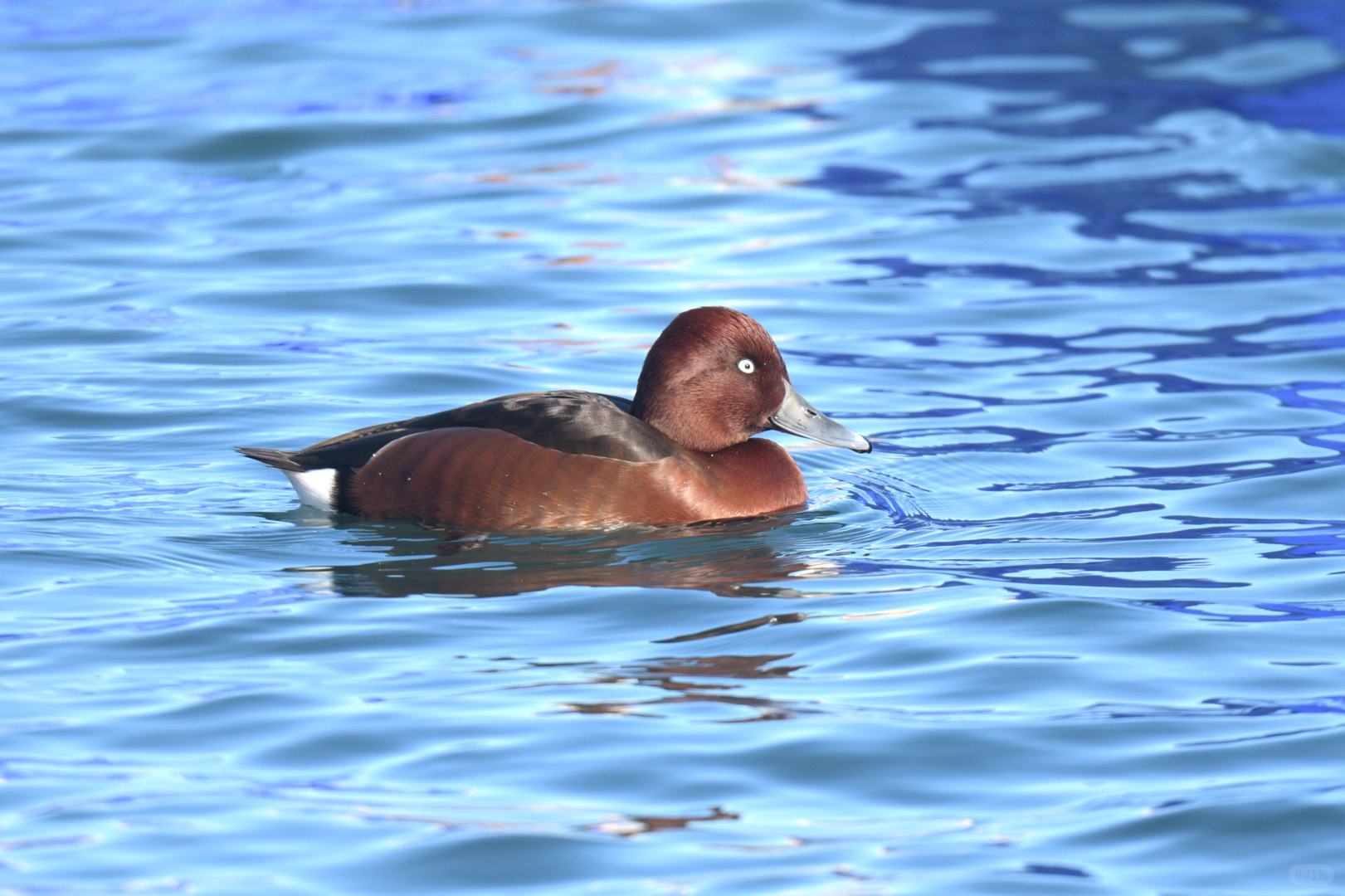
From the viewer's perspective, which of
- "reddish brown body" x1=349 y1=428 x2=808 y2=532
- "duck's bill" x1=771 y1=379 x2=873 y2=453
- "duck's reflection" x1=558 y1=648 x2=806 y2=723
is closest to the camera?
"duck's reflection" x1=558 y1=648 x2=806 y2=723

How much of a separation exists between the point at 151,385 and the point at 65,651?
11.9 feet

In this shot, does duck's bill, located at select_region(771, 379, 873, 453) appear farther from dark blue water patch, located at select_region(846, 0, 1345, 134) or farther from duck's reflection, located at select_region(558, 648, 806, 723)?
dark blue water patch, located at select_region(846, 0, 1345, 134)

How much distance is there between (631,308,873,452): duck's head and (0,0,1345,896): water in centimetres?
47

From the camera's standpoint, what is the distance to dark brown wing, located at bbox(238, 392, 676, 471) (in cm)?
664

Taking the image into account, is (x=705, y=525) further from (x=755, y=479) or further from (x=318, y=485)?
(x=318, y=485)

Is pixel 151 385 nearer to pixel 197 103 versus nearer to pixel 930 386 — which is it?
pixel 930 386

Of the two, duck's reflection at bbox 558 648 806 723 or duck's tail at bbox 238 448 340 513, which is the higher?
duck's tail at bbox 238 448 340 513

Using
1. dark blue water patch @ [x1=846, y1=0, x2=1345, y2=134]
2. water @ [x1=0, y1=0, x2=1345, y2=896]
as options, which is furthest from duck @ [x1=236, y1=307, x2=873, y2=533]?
dark blue water patch @ [x1=846, y1=0, x2=1345, y2=134]

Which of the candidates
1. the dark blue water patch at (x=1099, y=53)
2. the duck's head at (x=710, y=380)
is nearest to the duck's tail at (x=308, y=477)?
the duck's head at (x=710, y=380)

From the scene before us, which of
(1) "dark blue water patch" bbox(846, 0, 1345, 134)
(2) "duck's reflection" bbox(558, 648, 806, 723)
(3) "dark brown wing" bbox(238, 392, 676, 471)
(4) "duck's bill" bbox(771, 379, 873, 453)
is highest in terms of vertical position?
(1) "dark blue water patch" bbox(846, 0, 1345, 134)

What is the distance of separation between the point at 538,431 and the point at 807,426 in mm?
1169

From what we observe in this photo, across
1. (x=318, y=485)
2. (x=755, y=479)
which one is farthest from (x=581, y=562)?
(x=318, y=485)

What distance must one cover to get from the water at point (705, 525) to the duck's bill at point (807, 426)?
311mm

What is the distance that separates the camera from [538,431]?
6645mm
